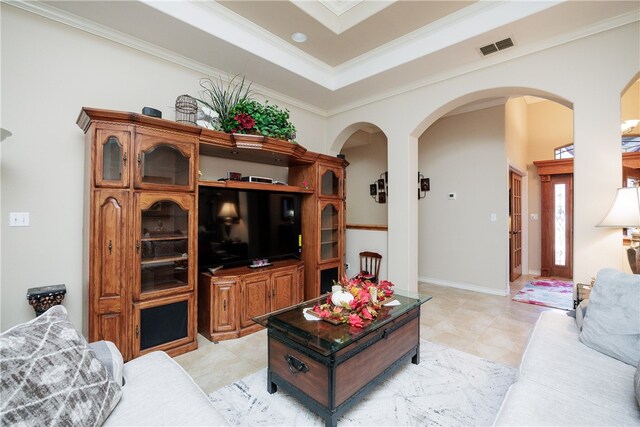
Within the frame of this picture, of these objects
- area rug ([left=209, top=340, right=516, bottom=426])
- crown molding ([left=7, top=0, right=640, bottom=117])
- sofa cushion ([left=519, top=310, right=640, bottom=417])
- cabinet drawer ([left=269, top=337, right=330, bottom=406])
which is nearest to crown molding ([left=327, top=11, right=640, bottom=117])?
crown molding ([left=7, top=0, right=640, bottom=117])

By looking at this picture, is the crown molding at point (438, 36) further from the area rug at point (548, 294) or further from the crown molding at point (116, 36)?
the area rug at point (548, 294)

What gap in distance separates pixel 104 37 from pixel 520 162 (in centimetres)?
639

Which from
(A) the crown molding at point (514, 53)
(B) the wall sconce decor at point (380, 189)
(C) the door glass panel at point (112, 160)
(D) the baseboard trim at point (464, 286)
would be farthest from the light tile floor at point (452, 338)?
(A) the crown molding at point (514, 53)

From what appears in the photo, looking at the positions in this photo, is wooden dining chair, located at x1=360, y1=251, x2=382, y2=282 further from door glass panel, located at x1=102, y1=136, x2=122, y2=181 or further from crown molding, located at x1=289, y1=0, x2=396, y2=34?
door glass panel, located at x1=102, y1=136, x2=122, y2=181

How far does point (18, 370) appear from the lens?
3.24 ft

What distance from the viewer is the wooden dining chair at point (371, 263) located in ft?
14.0

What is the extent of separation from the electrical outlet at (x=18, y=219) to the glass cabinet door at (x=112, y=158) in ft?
2.26

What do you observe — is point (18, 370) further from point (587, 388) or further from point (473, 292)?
point (473, 292)

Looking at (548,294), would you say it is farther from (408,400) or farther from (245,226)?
(245,226)

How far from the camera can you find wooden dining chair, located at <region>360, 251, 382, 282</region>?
4.27 m

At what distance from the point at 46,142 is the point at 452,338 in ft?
13.2

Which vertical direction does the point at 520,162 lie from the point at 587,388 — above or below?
above

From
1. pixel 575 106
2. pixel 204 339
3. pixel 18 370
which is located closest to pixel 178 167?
pixel 204 339

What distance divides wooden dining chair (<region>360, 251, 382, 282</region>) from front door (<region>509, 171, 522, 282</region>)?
2.73 metres
